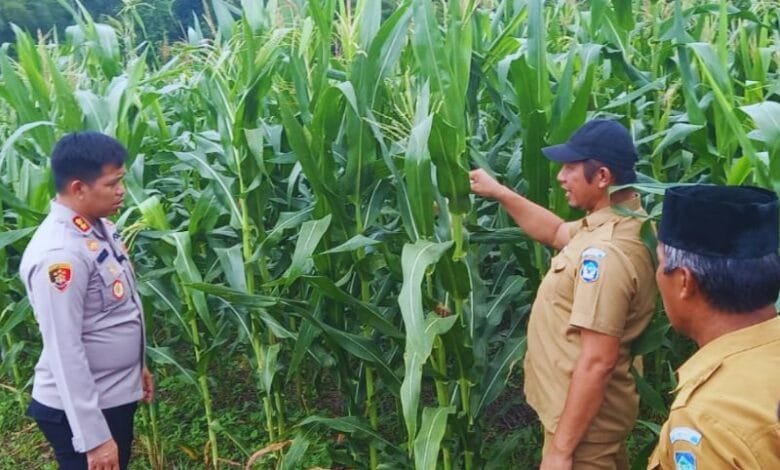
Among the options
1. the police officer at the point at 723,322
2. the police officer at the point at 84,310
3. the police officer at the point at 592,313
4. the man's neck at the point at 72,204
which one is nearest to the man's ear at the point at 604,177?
the police officer at the point at 592,313

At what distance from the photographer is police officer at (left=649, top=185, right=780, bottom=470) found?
4.24 ft

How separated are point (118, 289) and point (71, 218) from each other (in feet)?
0.92

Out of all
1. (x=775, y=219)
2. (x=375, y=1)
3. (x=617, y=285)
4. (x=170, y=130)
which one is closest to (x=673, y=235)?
(x=775, y=219)

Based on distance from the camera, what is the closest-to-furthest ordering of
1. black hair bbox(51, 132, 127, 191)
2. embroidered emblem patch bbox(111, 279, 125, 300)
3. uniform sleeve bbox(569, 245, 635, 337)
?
1. uniform sleeve bbox(569, 245, 635, 337)
2. black hair bbox(51, 132, 127, 191)
3. embroidered emblem patch bbox(111, 279, 125, 300)

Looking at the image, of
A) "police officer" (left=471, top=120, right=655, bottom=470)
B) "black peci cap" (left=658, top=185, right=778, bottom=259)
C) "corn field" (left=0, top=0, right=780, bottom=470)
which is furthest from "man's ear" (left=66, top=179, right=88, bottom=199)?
"black peci cap" (left=658, top=185, right=778, bottom=259)

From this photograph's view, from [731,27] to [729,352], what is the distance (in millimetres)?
3984

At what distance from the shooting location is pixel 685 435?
4.44 ft

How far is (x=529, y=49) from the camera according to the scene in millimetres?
2818

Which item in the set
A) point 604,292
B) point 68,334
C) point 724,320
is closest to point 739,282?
point 724,320

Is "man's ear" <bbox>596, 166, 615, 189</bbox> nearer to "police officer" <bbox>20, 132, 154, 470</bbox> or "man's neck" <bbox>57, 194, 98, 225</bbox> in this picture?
"police officer" <bbox>20, 132, 154, 470</bbox>

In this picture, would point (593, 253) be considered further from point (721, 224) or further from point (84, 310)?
point (84, 310)

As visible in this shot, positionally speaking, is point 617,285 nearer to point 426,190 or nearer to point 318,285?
point 426,190

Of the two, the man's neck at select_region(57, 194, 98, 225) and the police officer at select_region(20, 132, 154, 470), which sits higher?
the man's neck at select_region(57, 194, 98, 225)

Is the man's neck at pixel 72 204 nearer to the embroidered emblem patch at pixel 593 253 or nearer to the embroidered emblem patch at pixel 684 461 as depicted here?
the embroidered emblem patch at pixel 593 253
